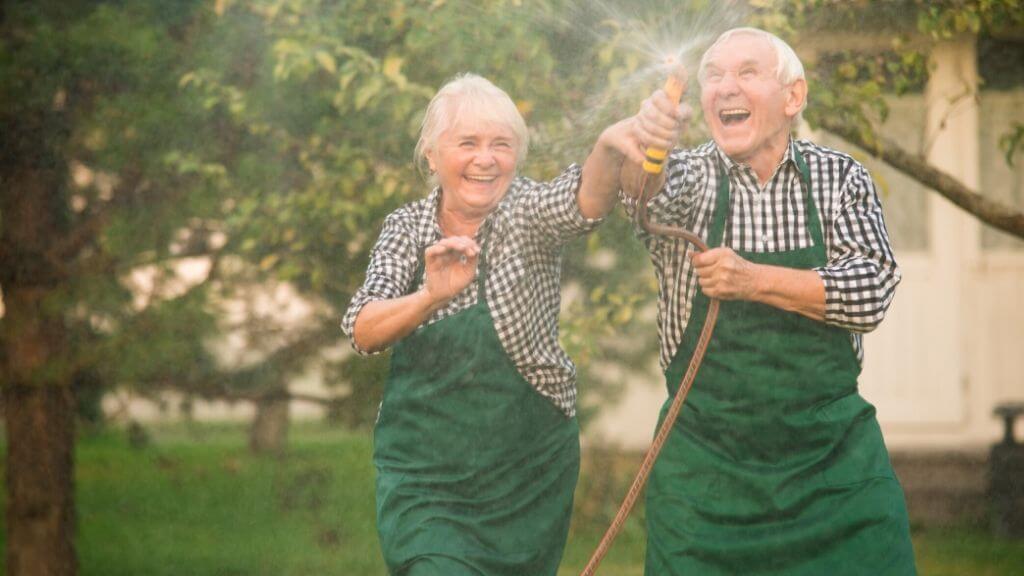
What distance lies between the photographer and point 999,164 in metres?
7.36

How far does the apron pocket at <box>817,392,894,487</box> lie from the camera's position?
2760 mm

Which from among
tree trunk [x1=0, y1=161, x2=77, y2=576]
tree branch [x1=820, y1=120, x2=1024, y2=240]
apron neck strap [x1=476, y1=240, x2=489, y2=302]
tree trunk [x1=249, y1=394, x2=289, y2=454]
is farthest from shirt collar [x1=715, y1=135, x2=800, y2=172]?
tree trunk [x1=0, y1=161, x2=77, y2=576]

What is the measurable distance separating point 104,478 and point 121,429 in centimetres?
150

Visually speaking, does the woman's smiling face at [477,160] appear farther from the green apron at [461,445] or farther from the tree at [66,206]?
the tree at [66,206]

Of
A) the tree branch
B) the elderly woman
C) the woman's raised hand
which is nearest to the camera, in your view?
the woman's raised hand

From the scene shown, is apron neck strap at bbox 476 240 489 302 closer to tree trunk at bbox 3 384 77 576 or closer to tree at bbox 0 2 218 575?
tree at bbox 0 2 218 575

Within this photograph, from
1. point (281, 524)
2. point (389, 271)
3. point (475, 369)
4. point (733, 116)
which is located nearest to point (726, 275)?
point (733, 116)

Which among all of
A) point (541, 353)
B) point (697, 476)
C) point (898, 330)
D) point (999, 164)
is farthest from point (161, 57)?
point (999, 164)

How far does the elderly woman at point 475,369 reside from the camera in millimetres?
2957

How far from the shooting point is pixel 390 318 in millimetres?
2809

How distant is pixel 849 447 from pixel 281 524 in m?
4.29

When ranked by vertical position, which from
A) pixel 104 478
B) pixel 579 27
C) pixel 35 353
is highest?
pixel 579 27

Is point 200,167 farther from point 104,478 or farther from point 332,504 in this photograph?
point 104,478

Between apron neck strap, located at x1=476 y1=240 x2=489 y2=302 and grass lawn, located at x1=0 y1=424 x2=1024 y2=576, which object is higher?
apron neck strap, located at x1=476 y1=240 x2=489 y2=302
